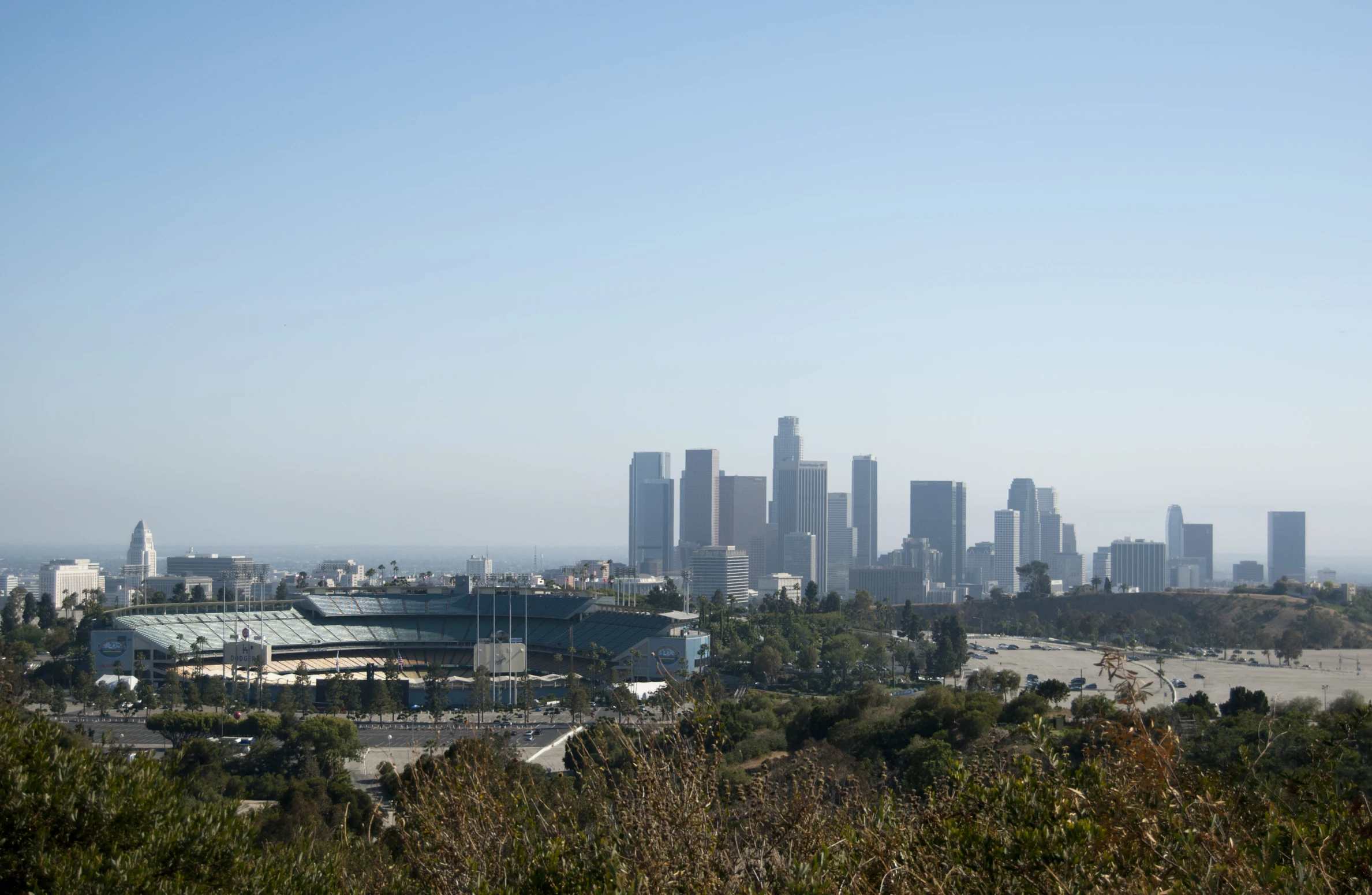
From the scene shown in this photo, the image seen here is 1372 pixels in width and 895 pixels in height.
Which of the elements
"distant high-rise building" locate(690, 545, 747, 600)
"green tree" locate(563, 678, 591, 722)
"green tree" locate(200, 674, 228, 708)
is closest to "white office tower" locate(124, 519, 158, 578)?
"distant high-rise building" locate(690, 545, 747, 600)

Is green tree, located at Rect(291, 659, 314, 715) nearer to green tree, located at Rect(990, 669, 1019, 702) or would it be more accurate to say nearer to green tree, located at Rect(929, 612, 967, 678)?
green tree, located at Rect(990, 669, 1019, 702)

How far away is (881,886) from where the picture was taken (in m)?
5.14

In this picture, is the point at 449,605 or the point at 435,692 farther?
the point at 449,605

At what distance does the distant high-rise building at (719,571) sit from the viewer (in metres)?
186

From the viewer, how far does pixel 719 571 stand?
188750 millimetres

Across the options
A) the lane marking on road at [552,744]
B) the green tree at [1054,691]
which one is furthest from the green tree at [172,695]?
the green tree at [1054,691]

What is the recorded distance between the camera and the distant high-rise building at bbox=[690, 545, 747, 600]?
611 ft

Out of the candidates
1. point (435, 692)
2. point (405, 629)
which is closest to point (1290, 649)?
point (435, 692)

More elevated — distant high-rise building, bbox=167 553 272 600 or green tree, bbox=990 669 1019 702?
green tree, bbox=990 669 1019 702

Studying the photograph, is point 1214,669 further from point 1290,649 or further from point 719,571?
point 719,571

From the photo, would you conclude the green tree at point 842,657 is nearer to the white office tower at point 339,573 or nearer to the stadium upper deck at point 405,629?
the stadium upper deck at point 405,629

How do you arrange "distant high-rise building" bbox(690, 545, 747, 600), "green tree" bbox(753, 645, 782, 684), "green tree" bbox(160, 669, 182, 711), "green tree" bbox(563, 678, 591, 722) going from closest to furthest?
"green tree" bbox(563, 678, 591, 722) < "green tree" bbox(160, 669, 182, 711) < "green tree" bbox(753, 645, 782, 684) < "distant high-rise building" bbox(690, 545, 747, 600)

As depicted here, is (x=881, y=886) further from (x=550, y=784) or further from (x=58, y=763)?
(x=550, y=784)

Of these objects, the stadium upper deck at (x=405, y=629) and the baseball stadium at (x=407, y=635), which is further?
the stadium upper deck at (x=405, y=629)
